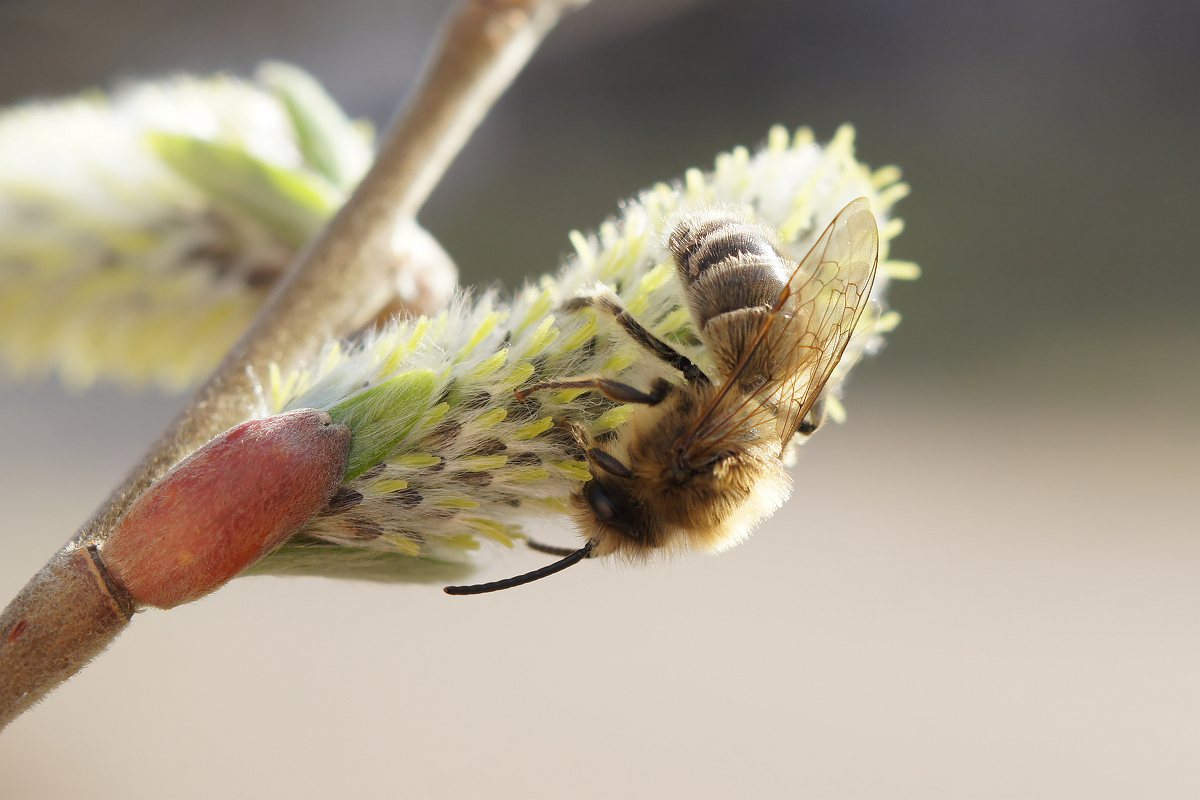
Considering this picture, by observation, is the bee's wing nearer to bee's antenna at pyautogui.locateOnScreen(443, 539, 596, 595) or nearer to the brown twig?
bee's antenna at pyautogui.locateOnScreen(443, 539, 596, 595)

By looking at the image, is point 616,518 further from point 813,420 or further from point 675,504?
point 813,420

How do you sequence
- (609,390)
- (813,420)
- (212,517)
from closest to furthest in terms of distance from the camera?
1. (212,517)
2. (609,390)
3. (813,420)

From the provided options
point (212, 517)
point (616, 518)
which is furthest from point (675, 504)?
point (212, 517)

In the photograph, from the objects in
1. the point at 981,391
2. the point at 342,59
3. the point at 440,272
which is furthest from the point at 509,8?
the point at 342,59

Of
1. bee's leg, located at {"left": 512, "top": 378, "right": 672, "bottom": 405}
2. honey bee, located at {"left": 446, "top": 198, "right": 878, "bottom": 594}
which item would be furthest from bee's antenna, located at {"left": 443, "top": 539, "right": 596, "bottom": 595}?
bee's leg, located at {"left": 512, "top": 378, "right": 672, "bottom": 405}

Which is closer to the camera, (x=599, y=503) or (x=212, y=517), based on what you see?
(x=212, y=517)

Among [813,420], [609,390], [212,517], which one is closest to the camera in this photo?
[212,517]

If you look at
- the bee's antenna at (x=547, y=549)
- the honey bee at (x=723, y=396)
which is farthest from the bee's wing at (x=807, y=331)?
the bee's antenna at (x=547, y=549)
